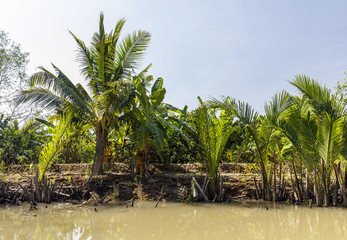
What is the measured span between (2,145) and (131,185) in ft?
24.5

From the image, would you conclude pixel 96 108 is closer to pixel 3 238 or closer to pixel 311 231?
pixel 3 238

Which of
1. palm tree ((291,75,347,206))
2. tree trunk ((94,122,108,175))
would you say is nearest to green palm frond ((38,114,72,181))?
tree trunk ((94,122,108,175))

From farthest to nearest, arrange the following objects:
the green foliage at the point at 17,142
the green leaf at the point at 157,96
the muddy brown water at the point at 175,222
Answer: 1. the green foliage at the point at 17,142
2. the green leaf at the point at 157,96
3. the muddy brown water at the point at 175,222

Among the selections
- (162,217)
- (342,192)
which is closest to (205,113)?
(162,217)

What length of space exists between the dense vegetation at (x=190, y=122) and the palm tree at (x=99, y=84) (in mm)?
31

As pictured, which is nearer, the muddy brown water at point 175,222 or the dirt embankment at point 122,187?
the muddy brown water at point 175,222

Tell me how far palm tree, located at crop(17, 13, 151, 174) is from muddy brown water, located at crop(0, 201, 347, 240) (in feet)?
10.1

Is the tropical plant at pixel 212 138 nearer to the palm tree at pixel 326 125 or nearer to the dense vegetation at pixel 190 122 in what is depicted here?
the dense vegetation at pixel 190 122

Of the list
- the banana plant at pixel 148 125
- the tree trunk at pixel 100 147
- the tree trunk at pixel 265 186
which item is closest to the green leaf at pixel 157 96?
the banana plant at pixel 148 125

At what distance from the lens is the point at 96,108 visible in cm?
900

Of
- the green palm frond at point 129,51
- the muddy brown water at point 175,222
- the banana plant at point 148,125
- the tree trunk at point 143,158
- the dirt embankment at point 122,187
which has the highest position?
the green palm frond at point 129,51

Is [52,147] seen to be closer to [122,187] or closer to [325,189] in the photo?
[122,187]

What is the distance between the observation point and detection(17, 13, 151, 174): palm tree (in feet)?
28.5

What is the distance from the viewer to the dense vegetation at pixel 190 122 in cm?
683
